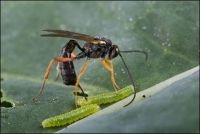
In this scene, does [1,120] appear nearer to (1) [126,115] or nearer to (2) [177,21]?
(1) [126,115]

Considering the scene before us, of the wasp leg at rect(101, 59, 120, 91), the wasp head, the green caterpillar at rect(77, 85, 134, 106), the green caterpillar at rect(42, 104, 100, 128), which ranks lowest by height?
the green caterpillar at rect(42, 104, 100, 128)

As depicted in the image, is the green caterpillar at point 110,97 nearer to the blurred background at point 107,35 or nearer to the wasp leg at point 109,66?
the blurred background at point 107,35

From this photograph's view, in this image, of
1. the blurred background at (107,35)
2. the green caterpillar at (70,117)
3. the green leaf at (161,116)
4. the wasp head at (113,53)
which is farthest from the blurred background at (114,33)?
the green leaf at (161,116)

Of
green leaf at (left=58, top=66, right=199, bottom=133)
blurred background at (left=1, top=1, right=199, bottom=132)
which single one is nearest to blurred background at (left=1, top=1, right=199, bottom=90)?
blurred background at (left=1, top=1, right=199, bottom=132)

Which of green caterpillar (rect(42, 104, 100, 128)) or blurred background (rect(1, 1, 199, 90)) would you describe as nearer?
green caterpillar (rect(42, 104, 100, 128))

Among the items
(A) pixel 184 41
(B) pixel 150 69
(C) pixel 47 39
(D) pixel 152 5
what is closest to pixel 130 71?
(B) pixel 150 69

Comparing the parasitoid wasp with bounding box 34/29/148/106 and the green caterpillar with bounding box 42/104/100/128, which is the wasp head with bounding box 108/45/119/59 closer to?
the parasitoid wasp with bounding box 34/29/148/106
